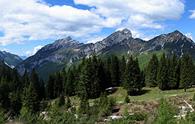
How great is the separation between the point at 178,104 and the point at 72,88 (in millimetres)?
40783

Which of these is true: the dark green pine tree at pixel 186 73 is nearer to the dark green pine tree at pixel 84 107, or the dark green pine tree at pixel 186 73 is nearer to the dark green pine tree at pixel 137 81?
the dark green pine tree at pixel 137 81

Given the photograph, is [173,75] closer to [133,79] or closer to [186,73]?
[186,73]

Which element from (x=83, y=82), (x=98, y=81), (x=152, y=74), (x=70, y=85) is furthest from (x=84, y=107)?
(x=152, y=74)

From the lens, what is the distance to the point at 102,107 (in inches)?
2899

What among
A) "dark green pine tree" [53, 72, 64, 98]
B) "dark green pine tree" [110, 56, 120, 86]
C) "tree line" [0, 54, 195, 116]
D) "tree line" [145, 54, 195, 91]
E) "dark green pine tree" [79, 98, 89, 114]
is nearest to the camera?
"dark green pine tree" [79, 98, 89, 114]

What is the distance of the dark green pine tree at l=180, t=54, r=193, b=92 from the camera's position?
9921 centimetres

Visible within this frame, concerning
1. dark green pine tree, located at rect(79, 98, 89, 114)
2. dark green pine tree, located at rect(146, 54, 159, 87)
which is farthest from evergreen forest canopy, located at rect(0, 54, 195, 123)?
dark green pine tree, located at rect(79, 98, 89, 114)

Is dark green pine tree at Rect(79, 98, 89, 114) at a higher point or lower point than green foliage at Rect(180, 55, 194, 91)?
lower

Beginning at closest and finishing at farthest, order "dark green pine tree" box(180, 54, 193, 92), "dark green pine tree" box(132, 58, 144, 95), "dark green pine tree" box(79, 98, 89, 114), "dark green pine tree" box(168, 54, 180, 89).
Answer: "dark green pine tree" box(79, 98, 89, 114) → "dark green pine tree" box(180, 54, 193, 92) → "dark green pine tree" box(132, 58, 144, 95) → "dark green pine tree" box(168, 54, 180, 89)

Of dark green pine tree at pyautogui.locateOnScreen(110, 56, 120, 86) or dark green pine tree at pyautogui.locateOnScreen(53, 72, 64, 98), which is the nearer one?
dark green pine tree at pyautogui.locateOnScreen(110, 56, 120, 86)

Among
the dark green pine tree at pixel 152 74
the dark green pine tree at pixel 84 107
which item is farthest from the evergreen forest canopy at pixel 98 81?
the dark green pine tree at pixel 84 107

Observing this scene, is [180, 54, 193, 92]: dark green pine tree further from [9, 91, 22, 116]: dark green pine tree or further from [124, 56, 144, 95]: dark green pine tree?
[9, 91, 22, 116]: dark green pine tree

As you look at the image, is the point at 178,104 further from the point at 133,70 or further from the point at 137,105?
the point at 133,70

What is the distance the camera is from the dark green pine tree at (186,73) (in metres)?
99.2
